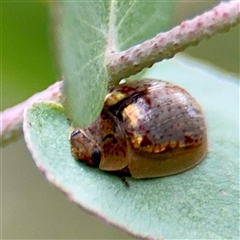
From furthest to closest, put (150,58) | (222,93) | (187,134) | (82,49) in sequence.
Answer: (222,93)
(187,134)
(150,58)
(82,49)

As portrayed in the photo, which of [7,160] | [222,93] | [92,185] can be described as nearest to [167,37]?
[92,185]

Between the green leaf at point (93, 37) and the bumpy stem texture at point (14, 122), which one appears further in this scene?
the bumpy stem texture at point (14, 122)

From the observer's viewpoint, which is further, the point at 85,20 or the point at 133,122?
the point at 133,122

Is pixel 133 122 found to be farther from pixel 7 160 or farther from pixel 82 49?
pixel 7 160

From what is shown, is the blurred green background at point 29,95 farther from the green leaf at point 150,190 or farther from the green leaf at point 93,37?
the green leaf at point 150,190

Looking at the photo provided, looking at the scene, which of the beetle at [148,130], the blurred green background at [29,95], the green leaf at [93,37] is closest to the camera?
the green leaf at [93,37]

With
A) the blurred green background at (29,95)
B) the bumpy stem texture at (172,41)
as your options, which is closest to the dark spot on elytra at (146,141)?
the bumpy stem texture at (172,41)
